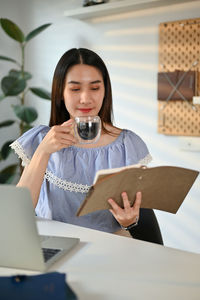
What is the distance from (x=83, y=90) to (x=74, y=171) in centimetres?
35

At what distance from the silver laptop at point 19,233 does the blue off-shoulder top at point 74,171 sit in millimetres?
628

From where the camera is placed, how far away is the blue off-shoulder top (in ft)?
5.47

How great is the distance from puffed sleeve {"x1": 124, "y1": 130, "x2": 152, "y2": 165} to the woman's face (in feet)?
0.72

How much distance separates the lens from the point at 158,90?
2852 millimetres

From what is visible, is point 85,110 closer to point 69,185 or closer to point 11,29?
point 69,185

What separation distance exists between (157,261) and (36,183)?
0.67 m

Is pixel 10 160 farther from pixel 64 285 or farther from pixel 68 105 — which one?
pixel 64 285

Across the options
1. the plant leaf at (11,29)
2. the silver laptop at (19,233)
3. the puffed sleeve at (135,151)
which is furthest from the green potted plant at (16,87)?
the silver laptop at (19,233)

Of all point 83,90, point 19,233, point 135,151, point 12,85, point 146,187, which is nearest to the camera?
point 19,233

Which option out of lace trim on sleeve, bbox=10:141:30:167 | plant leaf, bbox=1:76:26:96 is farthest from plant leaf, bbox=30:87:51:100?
lace trim on sleeve, bbox=10:141:30:167

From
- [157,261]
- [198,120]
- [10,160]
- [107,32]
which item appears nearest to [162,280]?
[157,261]

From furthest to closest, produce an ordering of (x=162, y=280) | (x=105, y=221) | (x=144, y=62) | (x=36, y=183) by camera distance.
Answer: (x=144, y=62), (x=105, y=221), (x=36, y=183), (x=162, y=280)

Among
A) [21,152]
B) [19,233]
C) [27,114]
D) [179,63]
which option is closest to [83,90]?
[21,152]

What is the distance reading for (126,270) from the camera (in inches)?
39.2
